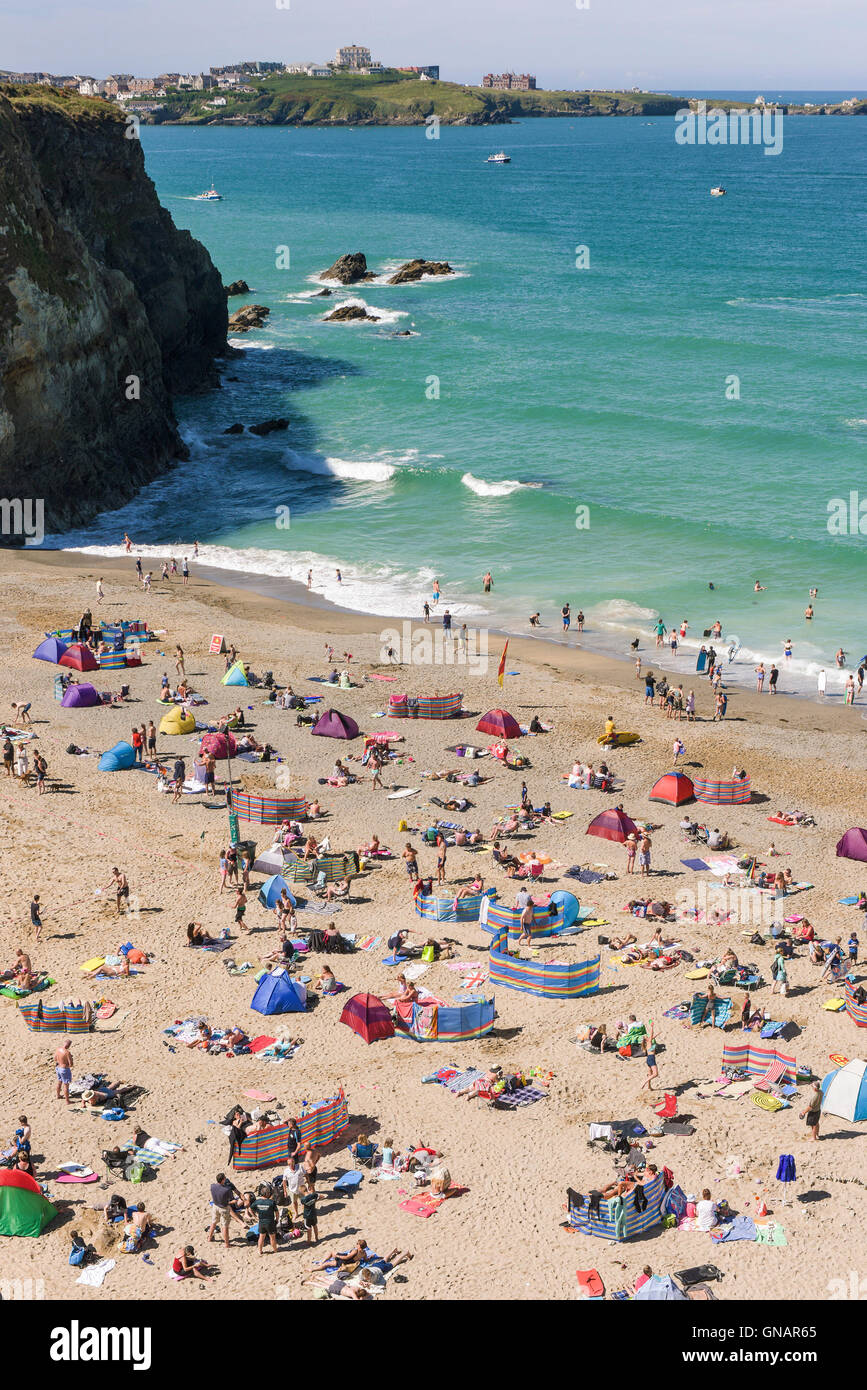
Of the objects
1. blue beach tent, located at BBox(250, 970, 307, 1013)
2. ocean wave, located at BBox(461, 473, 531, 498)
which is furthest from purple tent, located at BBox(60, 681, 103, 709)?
ocean wave, located at BBox(461, 473, 531, 498)

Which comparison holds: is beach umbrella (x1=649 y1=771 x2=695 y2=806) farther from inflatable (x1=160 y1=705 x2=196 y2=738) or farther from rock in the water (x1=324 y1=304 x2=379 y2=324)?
rock in the water (x1=324 y1=304 x2=379 y2=324)

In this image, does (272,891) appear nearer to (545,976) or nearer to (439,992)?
(439,992)

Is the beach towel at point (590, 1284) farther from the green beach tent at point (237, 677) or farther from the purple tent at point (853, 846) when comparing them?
the green beach tent at point (237, 677)

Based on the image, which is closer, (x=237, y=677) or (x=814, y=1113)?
(x=814, y=1113)

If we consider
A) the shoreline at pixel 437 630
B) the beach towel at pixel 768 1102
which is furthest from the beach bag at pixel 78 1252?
the shoreline at pixel 437 630

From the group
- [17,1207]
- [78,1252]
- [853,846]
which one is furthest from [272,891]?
[853,846]
